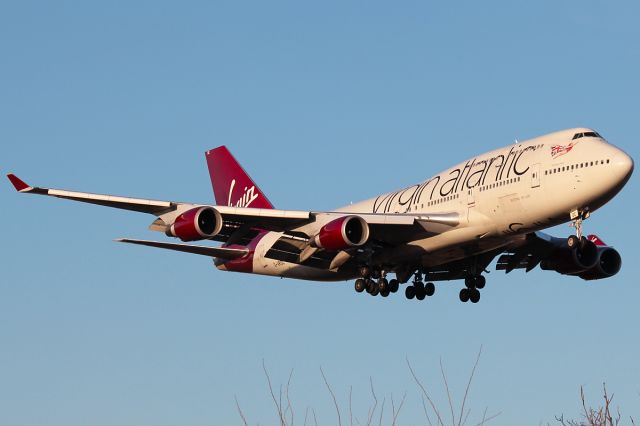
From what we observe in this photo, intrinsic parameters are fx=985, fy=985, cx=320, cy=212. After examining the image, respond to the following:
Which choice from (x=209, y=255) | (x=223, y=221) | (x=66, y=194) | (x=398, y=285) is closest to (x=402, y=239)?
(x=398, y=285)

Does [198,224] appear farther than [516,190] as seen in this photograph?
Yes

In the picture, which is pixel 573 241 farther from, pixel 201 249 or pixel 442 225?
pixel 201 249

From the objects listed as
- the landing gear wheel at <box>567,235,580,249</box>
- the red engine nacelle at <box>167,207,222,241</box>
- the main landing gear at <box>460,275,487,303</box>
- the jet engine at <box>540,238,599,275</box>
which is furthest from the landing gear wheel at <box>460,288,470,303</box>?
the red engine nacelle at <box>167,207,222,241</box>

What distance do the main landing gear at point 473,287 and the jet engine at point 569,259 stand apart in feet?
10.2

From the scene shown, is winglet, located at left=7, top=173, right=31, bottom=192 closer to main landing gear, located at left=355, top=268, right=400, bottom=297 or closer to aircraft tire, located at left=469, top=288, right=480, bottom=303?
main landing gear, located at left=355, top=268, right=400, bottom=297

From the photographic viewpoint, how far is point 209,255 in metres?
44.9

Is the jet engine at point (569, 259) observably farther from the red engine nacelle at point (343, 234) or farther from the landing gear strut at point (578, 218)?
the red engine nacelle at point (343, 234)

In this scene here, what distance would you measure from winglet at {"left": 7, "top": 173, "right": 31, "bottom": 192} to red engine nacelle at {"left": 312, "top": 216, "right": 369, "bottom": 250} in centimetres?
1094

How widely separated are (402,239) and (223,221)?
23.5ft

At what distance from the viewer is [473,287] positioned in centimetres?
4353

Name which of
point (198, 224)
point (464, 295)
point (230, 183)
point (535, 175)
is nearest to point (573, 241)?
point (535, 175)

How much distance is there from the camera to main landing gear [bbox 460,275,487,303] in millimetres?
43438

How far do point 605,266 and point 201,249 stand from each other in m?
18.7

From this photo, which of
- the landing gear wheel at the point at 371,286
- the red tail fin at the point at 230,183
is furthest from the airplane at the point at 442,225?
the red tail fin at the point at 230,183
